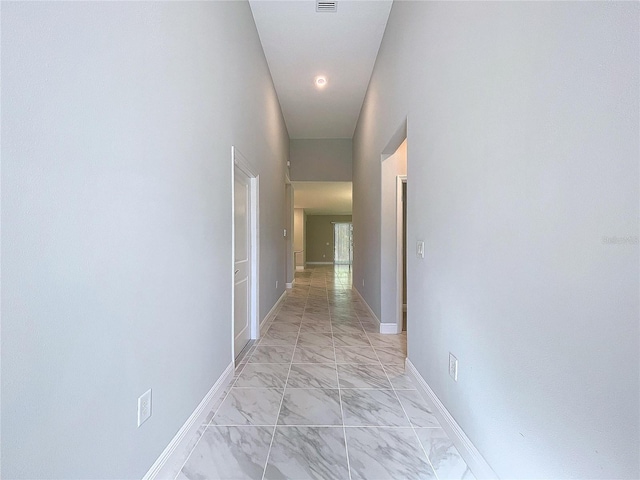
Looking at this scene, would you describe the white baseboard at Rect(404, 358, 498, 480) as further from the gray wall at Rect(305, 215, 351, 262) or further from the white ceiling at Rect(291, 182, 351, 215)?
the gray wall at Rect(305, 215, 351, 262)

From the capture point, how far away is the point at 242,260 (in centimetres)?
301

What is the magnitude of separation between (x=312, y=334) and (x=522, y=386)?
105 inches

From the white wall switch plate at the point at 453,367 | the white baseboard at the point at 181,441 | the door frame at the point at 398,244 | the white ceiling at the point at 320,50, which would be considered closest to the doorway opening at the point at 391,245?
the door frame at the point at 398,244

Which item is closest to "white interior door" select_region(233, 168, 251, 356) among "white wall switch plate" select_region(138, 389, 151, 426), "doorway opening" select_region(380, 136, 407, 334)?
"white wall switch plate" select_region(138, 389, 151, 426)

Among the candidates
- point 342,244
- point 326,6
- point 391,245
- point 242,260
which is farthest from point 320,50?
point 342,244

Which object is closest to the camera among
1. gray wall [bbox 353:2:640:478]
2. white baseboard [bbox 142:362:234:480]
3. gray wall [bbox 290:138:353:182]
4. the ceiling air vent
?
gray wall [bbox 353:2:640:478]

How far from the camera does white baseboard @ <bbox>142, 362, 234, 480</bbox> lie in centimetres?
129

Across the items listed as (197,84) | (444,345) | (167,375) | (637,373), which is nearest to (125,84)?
(197,84)

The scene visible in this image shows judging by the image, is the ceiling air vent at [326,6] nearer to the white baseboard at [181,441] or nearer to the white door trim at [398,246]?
the white door trim at [398,246]

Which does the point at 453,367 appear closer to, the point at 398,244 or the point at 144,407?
the point at 144,407

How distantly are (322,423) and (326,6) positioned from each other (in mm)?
3695

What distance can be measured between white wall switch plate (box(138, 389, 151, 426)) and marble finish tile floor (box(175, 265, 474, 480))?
408 mm

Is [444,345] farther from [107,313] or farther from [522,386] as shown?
[107,313]

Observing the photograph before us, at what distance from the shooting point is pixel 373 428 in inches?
66.8
